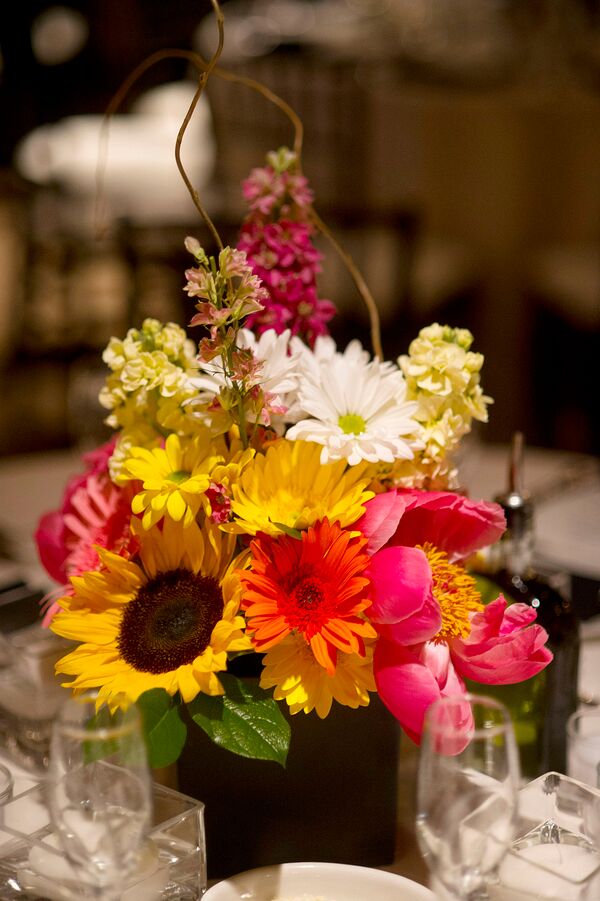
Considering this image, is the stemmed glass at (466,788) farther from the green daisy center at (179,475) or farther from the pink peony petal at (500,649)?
the green daisy center at (179,475)

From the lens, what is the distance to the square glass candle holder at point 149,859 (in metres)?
0.66

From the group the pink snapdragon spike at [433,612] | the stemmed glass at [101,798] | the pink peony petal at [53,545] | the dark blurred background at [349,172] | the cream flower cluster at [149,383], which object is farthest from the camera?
the dark blurred background at [349,172]

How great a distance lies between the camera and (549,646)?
87 centimetres

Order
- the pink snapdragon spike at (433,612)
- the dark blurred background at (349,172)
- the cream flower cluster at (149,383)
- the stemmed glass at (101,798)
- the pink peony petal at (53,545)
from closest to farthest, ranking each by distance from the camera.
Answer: the stemmed glass at (101,798), the pink snapdragon spike at (433,612), the cream flower cluster at (149,383), the pink peony petal at (53,545), the dark blurred background at (349,172)

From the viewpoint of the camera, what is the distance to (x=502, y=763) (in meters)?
0.55

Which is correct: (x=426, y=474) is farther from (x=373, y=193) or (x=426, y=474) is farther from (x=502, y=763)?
(x=373, y=193)

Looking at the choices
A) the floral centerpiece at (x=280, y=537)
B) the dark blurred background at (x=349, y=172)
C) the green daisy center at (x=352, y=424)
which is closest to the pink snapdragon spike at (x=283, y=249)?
the floral centerpiece at (x=280, y=537)

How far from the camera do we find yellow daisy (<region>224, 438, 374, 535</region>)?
680 mm

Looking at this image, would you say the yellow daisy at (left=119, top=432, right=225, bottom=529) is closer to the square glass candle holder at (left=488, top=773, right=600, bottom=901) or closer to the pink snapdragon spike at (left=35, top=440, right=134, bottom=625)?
the pink snapdragon spike at (left=35, top=440, right=134, bottom=625)

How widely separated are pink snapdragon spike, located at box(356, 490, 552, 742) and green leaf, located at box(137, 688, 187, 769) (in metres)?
0.13

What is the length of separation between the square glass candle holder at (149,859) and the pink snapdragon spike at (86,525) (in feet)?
0.54

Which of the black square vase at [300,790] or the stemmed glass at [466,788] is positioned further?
the black square vase at [300,790]

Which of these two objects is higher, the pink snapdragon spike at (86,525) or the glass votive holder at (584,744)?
the pink snapdragon spike at (86,525)

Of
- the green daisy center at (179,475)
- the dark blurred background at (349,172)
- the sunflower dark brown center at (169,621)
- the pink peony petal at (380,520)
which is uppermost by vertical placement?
the green daisy center at (179,475)
